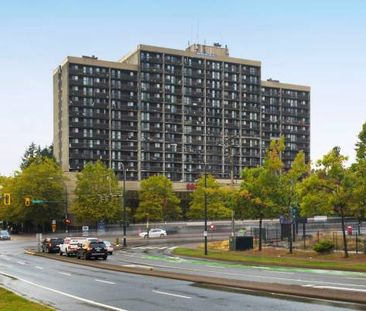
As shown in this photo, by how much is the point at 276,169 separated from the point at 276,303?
3573 cm

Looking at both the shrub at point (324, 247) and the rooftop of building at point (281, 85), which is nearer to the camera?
the shrub at point (324, 247)

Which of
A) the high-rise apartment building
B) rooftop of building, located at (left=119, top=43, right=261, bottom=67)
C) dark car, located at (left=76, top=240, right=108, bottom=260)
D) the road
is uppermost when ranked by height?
rooftop of building, located at (left=119, top=43, right=261, bottom=67)

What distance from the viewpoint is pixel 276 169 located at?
5416 cm

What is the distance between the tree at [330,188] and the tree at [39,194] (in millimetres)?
75731

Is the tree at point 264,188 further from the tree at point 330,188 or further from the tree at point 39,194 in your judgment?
the tree at point 39,194

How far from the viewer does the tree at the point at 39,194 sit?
114 metres

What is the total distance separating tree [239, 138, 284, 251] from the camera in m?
53.8

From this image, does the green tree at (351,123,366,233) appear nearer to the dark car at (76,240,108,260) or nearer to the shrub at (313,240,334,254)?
the shrub at (313,240,334,254)

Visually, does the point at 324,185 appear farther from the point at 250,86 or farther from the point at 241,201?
the point at 250,86

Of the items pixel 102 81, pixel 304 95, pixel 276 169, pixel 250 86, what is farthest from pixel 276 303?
pixel 304 95

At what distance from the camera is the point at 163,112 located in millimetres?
161750

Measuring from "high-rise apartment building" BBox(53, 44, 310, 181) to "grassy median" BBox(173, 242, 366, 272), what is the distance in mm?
100084

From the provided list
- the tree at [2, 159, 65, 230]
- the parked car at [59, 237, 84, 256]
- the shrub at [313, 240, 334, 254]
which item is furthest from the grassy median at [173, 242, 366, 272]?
the tree at [2, 159, 65, 230]

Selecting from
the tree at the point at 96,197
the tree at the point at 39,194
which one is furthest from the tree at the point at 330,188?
the tree at the point at 39,194
